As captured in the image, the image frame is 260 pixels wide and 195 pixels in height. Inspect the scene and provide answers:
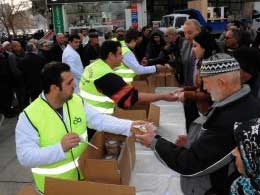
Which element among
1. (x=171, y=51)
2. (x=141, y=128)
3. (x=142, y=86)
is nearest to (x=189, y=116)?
(x=142, y=86)

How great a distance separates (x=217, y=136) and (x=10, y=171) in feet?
11.5

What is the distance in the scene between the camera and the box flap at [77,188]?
233 centimetres

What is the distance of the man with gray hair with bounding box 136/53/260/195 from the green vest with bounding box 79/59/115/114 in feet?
5.32

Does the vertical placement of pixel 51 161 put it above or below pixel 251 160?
below

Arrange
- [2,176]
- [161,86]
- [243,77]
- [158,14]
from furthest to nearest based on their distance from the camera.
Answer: [158,14] < [161,86] < [2,176] < [243,77]

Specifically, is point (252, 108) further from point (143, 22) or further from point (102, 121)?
point (143, 22)

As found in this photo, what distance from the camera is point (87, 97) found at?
12.7 feet

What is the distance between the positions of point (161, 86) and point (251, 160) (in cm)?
619

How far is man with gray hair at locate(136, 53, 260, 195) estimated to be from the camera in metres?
1.94

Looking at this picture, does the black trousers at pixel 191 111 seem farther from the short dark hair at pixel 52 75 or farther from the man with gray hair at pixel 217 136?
the man with gray hair at pixel 217 136

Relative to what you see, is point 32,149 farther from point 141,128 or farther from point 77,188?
point 141,128

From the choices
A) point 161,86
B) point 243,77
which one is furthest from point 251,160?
point 161,86

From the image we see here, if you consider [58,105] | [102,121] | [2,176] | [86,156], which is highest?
[58,105]

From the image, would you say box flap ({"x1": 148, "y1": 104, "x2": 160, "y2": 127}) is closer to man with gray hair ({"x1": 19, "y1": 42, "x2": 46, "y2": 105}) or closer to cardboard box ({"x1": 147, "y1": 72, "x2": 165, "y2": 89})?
cardboard box ({"x1": 147, "y1": 72, "x2": 165, "y2": 89})
